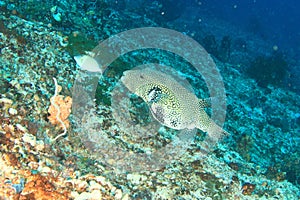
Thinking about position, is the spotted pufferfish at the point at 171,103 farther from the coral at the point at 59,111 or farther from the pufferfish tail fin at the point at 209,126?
the coral at the point at 59,111

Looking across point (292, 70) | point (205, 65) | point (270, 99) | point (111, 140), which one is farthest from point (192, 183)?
point (292, 70)

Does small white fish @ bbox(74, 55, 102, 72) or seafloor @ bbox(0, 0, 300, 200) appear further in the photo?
small white fish @ bbox(74, 55, 102, 72)

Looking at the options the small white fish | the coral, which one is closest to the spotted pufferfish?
the small white fish

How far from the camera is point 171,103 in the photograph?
16.5ft

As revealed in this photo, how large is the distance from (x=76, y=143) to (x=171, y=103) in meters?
2.05

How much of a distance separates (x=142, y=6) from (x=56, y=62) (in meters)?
13.3

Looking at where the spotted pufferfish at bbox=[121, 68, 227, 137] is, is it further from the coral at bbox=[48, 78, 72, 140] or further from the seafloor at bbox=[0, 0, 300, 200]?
the coral at bbox=[48, 78, 72, 140]

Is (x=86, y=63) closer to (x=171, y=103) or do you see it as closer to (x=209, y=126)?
(x=171, y=103)

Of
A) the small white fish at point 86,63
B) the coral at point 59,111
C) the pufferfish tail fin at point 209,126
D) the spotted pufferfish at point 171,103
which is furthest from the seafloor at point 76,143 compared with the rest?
the spotted pufferfish at point 171,103

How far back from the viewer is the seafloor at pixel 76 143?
3504mm

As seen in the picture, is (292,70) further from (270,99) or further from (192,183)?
(192,183)

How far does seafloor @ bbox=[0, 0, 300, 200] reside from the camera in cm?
350

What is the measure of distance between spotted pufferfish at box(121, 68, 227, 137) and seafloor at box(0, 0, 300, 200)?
616 mm

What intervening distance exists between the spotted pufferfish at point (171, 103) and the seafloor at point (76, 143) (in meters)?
0.62
